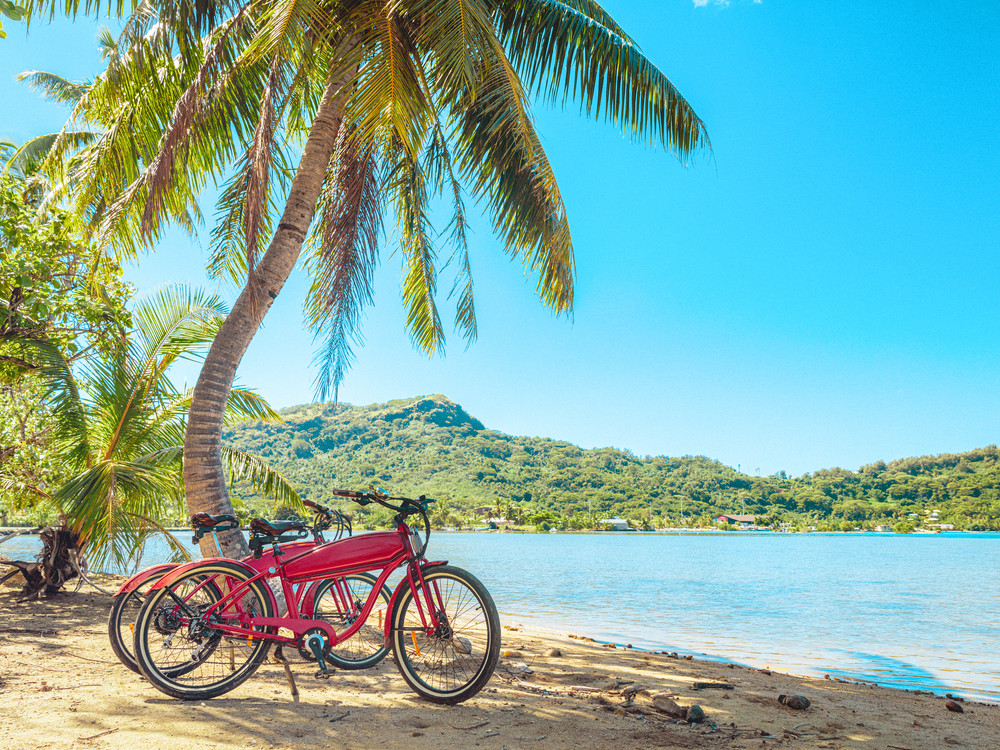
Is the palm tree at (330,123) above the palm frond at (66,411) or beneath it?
above

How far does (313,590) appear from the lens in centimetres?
390

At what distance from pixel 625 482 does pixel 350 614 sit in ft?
290

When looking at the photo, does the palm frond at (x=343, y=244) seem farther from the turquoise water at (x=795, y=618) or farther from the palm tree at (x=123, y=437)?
the turquoise water at (x=795, y=618)

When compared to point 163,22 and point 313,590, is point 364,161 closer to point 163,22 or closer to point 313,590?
point 163,22

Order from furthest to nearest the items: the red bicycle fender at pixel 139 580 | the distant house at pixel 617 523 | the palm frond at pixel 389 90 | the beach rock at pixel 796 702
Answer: the distant house at pixel 617 523 < the palm frond at pixel 389 90 < the beach rock at pixel 796 702 < the red bicycle fender at pixel 139 580

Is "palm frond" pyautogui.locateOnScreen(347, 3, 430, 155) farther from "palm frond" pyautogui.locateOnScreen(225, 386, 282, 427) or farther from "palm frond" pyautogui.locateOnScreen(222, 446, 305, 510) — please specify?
"palm frond" pyautogui.locateOnScreen(222, 446, 305, 510)

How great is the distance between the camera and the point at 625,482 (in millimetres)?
89062

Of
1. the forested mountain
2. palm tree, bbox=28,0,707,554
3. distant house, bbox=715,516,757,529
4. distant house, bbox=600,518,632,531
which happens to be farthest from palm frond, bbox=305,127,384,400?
distant house, bbox=715,516,757,529

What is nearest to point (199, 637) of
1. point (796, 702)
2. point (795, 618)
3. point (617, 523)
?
point (796, 702)

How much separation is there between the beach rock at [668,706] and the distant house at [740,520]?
90.8 meters

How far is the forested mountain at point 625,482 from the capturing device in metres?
66.8

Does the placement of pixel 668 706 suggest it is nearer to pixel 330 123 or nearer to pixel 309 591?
pixel 309 591

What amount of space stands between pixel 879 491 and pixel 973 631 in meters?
86.8

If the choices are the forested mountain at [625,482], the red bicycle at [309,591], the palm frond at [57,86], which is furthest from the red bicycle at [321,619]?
the forested mountain at [625,482]
